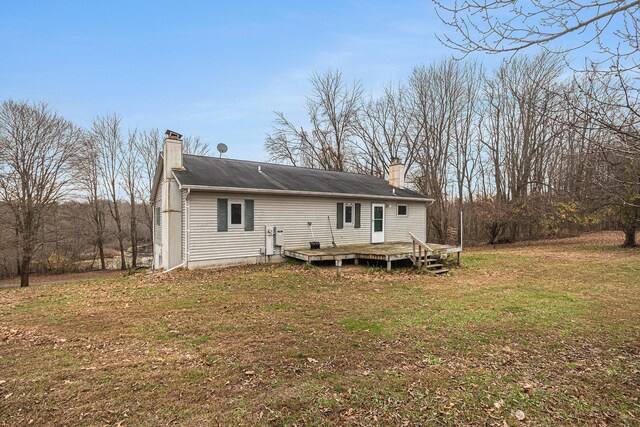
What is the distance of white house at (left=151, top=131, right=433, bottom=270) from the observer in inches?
431

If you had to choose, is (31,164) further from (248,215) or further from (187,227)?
(248,215)

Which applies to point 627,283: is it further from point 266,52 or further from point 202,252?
point 266,52

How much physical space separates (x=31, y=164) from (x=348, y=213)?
18.2 meters

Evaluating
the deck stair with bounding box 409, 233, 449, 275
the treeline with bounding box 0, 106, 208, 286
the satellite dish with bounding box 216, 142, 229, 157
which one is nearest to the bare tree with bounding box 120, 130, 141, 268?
the treeline with bounding box 0, 106, 208, 286

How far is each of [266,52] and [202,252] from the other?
29.0 ft

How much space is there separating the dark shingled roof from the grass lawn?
457 centimetres

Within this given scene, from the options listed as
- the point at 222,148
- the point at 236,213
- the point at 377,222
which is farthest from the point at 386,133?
the point at 236,213

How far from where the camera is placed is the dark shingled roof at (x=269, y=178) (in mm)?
11430

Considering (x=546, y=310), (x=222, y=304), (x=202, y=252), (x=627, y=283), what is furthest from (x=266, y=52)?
(x=627, y=283)

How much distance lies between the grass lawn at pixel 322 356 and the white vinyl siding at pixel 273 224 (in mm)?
3061

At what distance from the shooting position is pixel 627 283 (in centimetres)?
850

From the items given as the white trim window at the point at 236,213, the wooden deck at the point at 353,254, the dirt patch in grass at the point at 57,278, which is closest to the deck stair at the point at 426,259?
the wooden deck at the point at 353,254

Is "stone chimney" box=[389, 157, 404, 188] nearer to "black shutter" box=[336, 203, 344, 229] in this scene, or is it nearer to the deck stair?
"black shutter" box=[336, 203, 344, 229]

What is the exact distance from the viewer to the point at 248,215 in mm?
11789
